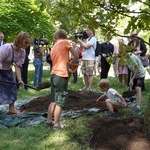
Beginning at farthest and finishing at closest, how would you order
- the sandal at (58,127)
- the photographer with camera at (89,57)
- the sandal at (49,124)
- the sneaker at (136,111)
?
the photographer with camera at (89,57)
the sneaker at (136,111)
the sandal at (49,124)
the sandal at (58,127)

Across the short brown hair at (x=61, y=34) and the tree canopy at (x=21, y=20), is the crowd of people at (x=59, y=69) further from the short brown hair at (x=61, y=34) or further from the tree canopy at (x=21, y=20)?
the tree canopy at (x=21, y=20)

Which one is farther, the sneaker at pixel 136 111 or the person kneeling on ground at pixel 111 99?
the sneaker at pixel 136 111

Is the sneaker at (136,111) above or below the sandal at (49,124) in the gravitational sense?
above

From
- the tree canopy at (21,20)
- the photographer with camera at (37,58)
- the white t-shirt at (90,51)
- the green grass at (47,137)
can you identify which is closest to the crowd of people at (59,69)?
the green grass at (47,137)

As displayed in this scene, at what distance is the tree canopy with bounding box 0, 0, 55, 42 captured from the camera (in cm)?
1260

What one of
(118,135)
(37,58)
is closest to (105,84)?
(118,135)

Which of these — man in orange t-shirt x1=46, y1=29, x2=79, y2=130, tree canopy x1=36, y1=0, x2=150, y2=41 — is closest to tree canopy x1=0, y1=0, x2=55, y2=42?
man in orange t-shirt x1=46, y1=29, x2=79, y2=130

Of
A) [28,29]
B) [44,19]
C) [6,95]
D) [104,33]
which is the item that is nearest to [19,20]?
[28,29]

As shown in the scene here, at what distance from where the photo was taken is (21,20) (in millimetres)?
13234

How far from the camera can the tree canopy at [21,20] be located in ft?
41.3

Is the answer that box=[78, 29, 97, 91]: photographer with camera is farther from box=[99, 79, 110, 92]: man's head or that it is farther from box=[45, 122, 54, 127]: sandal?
box=[45, 122, 54, 127]: sandal

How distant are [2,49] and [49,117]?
1.56 meters

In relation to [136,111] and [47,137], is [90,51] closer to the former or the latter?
[136,111]

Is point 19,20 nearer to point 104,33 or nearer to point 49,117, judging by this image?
point 49,117
